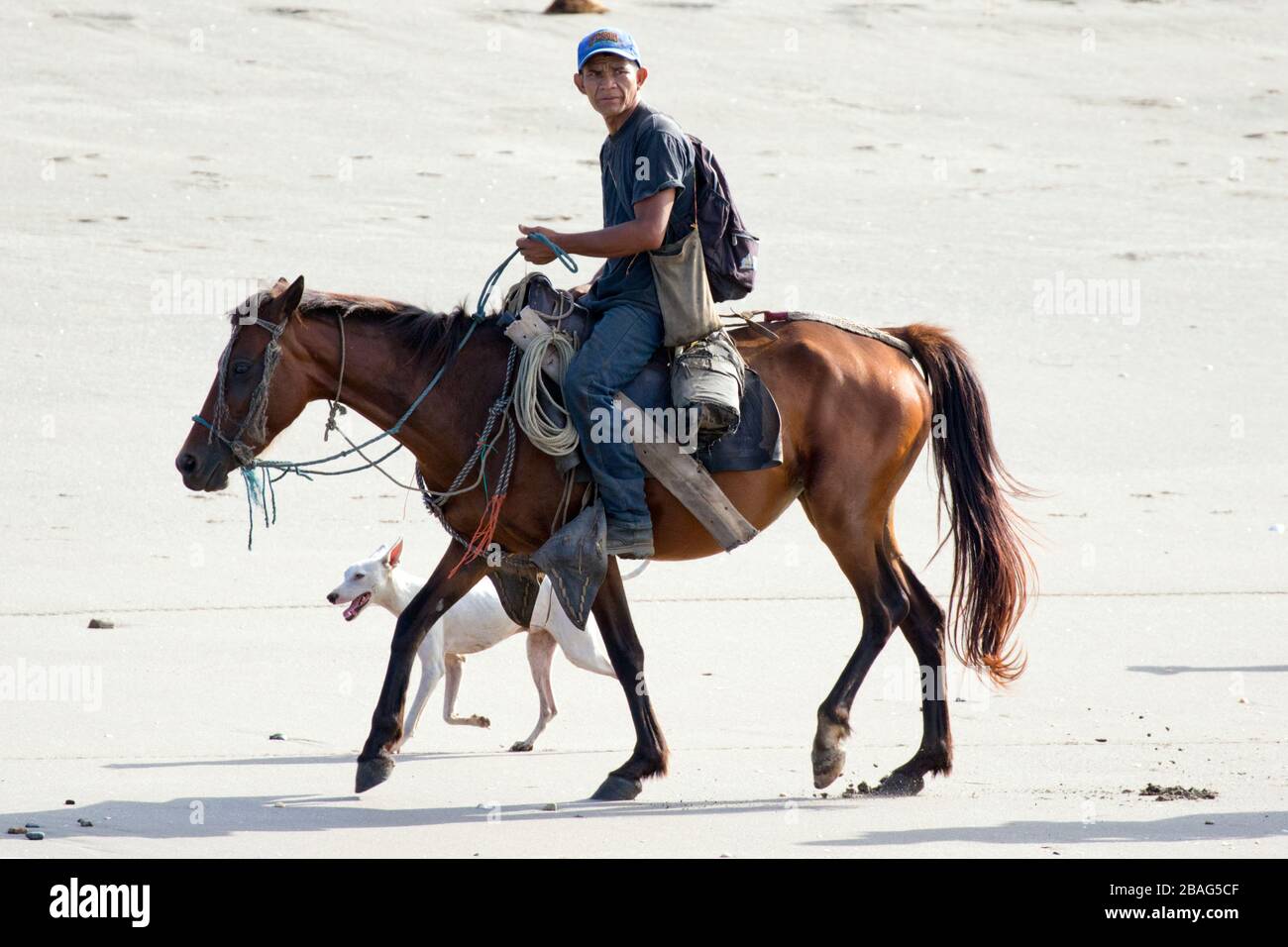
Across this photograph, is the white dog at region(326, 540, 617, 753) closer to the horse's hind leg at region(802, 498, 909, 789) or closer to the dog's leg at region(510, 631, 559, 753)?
the dog's leg at region(510, 631, 559, 753)

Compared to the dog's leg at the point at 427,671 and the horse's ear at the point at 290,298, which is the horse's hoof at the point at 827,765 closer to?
the dog's leg at the point at 427,671

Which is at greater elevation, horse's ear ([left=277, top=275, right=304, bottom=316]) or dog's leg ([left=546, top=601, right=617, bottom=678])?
horse's ear ([left=277, top=275, right=304, bottom=316])

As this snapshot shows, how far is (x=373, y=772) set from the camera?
22.0ft

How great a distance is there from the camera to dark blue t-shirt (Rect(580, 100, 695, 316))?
21.8ft

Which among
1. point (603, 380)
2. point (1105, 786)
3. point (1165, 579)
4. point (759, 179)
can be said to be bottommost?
point (1105, 786)

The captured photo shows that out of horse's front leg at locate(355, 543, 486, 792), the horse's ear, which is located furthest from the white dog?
the horse's ear

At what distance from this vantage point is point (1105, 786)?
6.86 meters

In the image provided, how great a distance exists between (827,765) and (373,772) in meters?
1.69

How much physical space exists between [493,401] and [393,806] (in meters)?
1.55

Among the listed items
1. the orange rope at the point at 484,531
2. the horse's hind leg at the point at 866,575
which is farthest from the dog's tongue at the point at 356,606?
the horse's hind leg at the point at 866,575

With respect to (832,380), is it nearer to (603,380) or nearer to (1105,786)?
(603,380)

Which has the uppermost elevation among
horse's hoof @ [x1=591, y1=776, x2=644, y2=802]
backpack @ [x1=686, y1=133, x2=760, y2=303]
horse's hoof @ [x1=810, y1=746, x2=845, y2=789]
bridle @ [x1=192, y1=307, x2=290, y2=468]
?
backpack @ [x1=686, y1=133, x2=760, y2=303]

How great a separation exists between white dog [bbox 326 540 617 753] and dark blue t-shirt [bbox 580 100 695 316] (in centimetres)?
148

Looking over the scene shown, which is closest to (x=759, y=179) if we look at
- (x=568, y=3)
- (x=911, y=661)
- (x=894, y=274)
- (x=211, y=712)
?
(x=894, y=274)
